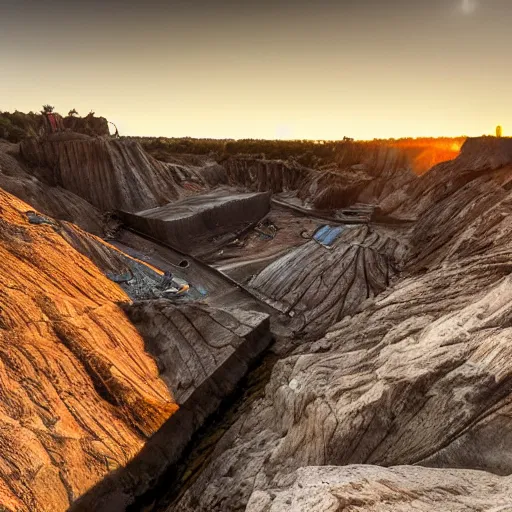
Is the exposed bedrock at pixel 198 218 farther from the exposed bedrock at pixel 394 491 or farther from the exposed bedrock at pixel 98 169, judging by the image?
the exposed bedrock at pixel 394 491

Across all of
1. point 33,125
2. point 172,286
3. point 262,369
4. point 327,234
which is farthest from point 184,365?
point 33,125

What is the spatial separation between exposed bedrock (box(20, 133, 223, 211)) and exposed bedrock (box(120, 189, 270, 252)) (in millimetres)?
2140

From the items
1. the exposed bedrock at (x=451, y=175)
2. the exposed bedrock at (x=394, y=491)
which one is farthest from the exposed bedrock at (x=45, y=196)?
the exposed bedrock at (x=451, y=175)

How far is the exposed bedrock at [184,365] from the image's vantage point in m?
10.8

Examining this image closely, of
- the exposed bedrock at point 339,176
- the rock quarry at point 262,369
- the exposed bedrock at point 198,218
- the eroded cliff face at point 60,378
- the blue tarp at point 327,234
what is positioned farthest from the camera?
the exposed bedrock at point 339,176

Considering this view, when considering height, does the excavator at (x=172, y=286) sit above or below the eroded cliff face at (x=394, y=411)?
above

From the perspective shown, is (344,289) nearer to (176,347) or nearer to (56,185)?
(176,347)

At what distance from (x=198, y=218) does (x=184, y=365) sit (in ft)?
52.2

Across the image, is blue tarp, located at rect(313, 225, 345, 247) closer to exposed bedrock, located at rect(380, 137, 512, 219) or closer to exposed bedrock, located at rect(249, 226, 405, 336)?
exposed bedrock, located at rect(249, 226, 405, 336)

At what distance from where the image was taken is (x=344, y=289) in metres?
20.6

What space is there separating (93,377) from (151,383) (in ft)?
6.56

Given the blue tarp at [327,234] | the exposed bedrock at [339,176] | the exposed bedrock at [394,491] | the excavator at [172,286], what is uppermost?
the exposed bedrock at [339,176]

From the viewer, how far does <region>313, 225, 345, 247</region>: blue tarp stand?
25.9 metres

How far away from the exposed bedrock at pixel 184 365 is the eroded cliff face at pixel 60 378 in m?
0.44
